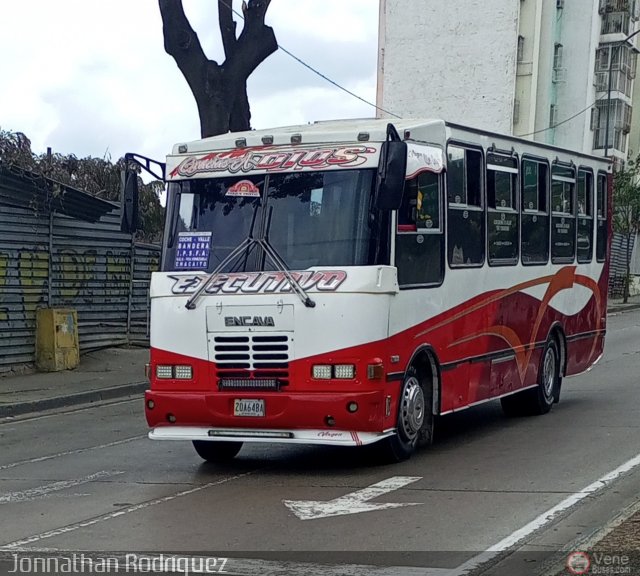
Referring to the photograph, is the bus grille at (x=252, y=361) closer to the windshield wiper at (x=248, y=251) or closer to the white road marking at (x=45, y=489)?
the windshield wiper at (x=248, y=251)

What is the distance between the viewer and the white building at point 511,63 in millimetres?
52531

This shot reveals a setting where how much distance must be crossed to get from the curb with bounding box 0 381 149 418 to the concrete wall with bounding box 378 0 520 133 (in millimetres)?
36562

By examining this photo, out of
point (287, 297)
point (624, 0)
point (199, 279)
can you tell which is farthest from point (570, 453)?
point (624, 0)

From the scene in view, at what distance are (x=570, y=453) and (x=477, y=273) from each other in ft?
7.10

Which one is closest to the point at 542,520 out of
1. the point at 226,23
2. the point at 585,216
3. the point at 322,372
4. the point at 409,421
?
the point at 322,372

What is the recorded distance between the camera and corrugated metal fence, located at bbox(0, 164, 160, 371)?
59.8 ft

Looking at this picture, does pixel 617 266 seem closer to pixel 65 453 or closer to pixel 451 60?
pixel 451 60

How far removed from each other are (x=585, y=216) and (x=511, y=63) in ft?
126

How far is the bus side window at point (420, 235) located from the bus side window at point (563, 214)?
347 cm

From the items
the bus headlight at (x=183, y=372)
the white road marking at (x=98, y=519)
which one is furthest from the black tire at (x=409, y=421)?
the bus headlight at (x=183, y=372)

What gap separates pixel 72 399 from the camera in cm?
1622

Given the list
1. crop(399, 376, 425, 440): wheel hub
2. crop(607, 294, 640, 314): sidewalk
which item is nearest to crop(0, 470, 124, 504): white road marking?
crop(399, 376, 425, 440): wheel hub

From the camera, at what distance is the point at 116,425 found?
1409 cm

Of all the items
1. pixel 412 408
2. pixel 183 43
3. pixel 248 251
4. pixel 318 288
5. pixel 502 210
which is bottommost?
pixel 412 408
